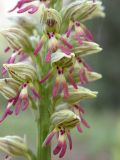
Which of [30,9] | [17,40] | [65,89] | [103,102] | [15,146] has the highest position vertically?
[30,9]

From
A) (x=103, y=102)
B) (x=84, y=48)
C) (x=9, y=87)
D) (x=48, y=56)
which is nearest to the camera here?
(x=48, y=56)

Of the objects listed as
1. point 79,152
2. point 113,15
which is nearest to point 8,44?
point 79,152

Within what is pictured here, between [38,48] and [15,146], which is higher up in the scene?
[38,48]

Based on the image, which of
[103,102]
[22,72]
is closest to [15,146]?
[22,72]

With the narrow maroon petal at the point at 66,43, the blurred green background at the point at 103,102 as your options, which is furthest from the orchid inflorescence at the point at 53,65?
the blurred green background at the point at 103,102

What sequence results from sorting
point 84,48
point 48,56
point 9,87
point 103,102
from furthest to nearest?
1. point 103,102
2. point 84,48
3. point 9,87
4. point 48,56

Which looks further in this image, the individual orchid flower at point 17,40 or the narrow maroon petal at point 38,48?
the individual orchid flower at point 17,40

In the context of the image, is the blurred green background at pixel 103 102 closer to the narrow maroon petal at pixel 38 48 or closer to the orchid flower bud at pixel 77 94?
the orchid flower bud at pixel 77 94

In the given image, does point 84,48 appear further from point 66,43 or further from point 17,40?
point 17,40

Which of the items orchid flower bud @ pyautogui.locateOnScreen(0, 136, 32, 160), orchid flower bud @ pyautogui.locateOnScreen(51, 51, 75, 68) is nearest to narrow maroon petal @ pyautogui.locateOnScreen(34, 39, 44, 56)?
orchid flower bud @ pyautogui.locateOnScreen(51, 51, 75, 68)
